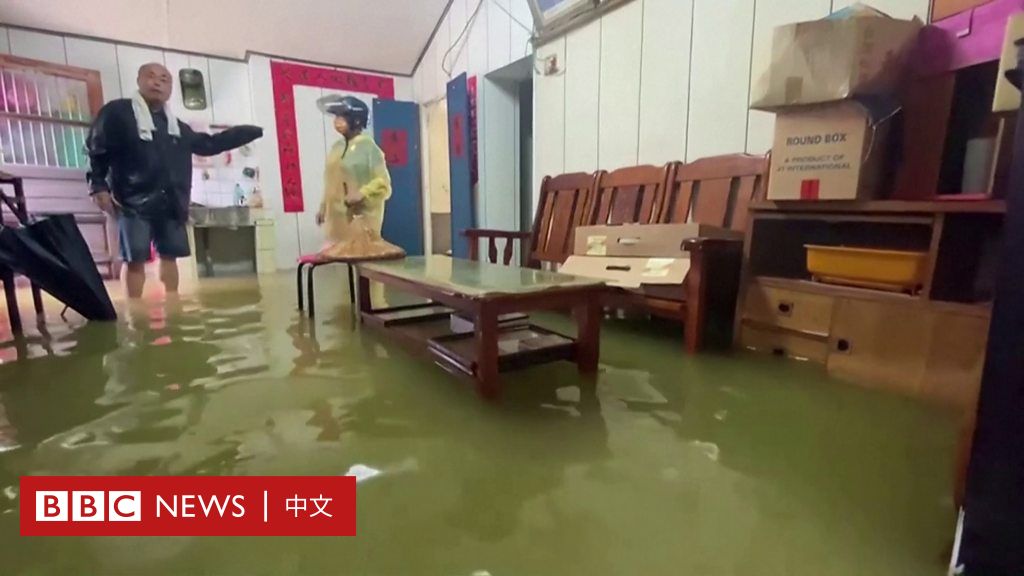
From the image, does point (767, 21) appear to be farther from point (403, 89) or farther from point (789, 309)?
point (403, 89)

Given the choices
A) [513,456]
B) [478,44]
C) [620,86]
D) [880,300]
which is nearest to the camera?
[513,456]

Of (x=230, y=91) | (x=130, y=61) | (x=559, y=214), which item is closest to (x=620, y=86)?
(x=559, y=214)

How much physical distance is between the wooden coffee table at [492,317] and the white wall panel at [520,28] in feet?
7.31

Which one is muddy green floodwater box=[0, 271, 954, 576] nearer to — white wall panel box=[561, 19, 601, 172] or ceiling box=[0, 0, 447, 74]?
white wall panel box=[561, 19, 601, 172]

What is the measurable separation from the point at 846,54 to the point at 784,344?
0.92 m

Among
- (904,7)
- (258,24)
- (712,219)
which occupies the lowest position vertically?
(712,219)

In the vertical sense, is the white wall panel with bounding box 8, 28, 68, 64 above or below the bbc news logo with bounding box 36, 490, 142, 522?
above

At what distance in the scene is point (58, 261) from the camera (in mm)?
2424

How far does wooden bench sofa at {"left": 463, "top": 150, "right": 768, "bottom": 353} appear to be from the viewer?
1966 millimetres

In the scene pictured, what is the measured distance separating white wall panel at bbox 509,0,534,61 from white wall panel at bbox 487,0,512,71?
57 millimetres

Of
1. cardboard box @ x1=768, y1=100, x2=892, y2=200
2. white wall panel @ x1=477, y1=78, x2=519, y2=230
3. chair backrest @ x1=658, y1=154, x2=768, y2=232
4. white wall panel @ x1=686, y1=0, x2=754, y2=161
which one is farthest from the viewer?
white wall panel @ x1=477, y1=78, x2=519, y2=230

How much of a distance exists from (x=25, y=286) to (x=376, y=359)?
3.98 m

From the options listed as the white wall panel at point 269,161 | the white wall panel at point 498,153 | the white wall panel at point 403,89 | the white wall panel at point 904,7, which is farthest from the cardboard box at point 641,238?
the white wall panel at point 403,89

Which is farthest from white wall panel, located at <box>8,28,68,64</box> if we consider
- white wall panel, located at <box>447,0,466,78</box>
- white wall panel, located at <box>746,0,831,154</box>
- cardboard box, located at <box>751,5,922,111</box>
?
cardboard box, located at <box>751,5,922,111</box>
